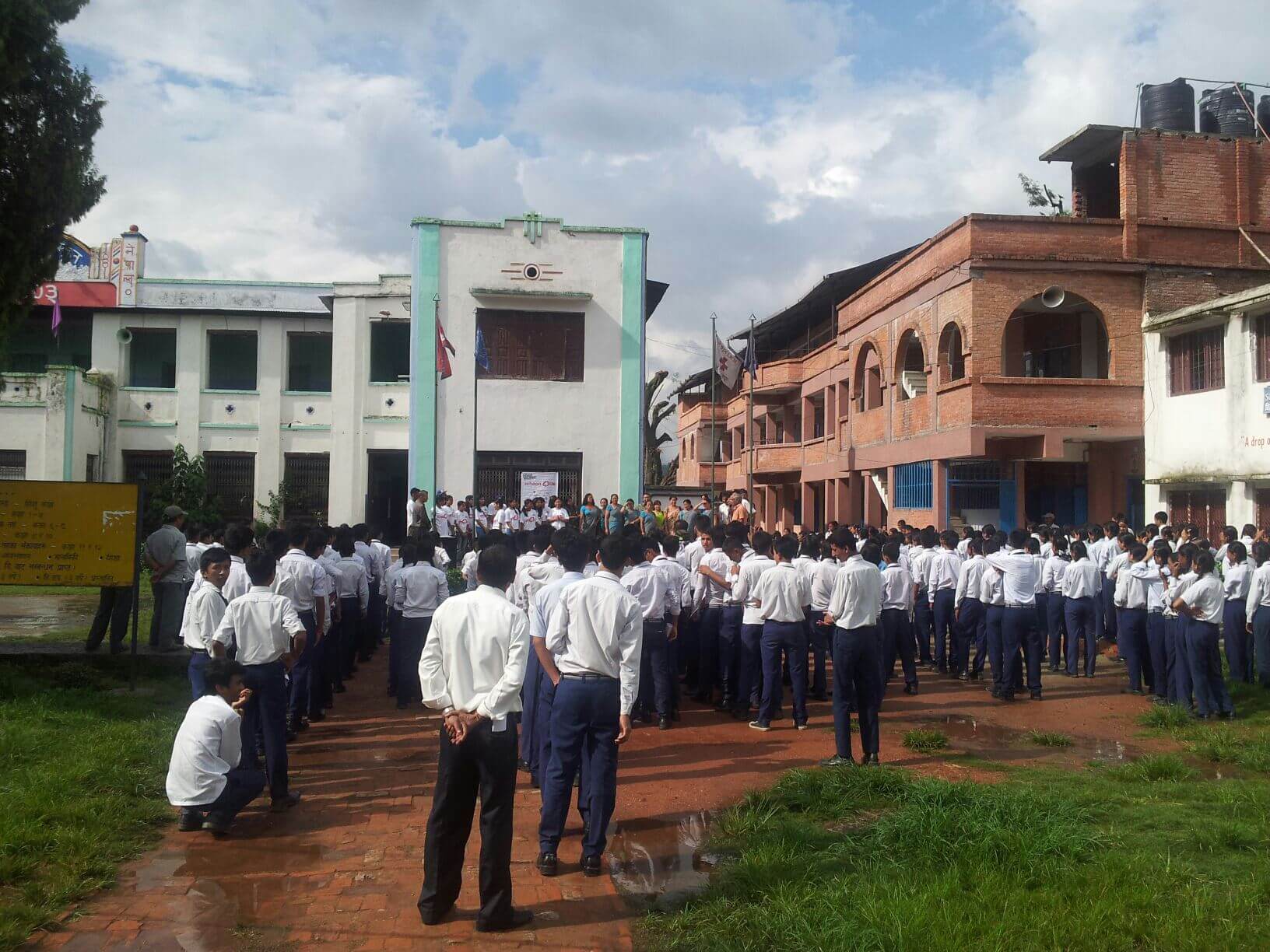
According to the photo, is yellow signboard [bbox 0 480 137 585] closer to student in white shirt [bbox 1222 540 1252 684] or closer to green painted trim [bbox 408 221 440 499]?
student in white shirt [bbox 1222 540 1252 684]

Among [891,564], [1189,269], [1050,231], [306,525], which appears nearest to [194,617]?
[306,525]

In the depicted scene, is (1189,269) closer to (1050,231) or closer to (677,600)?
(1050,231)

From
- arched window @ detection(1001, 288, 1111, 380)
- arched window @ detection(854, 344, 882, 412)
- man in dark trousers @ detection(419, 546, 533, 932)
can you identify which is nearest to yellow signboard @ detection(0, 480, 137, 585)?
man in dark trousers @ detection(419, 546, 533, 932)

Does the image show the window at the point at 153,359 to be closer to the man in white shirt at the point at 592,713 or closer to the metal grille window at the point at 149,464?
the metal grille window at the point at 149,464

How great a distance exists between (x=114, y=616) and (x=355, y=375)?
16.9 meters

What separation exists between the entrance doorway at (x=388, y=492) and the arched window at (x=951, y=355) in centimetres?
1479

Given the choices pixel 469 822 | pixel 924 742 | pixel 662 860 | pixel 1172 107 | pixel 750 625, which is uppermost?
pixel 1172 107

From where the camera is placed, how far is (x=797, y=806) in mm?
6637

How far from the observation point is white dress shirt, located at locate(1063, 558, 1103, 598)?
12.1 metres

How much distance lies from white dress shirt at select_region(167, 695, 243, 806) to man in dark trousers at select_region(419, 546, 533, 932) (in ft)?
6.38

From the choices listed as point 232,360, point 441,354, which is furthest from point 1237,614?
point 232,360

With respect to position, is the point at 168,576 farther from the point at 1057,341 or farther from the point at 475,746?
the point at 1057,341

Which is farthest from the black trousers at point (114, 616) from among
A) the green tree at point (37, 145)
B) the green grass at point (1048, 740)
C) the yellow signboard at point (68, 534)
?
the green grass at point (1048, 740)

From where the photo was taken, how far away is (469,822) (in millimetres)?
4961
